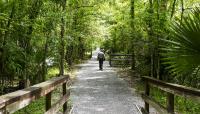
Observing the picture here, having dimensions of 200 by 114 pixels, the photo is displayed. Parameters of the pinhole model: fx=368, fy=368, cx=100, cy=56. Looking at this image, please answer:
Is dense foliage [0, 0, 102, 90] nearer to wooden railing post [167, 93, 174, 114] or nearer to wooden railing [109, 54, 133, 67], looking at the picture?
wooden railing post [167, 93, 174, 114]

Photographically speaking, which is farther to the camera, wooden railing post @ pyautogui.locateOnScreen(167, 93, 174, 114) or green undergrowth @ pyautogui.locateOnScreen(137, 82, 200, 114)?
green undergrowth @ pyautogui.locateOnScreen(137, 82, 200, 114)

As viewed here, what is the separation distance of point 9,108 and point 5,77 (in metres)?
10.6

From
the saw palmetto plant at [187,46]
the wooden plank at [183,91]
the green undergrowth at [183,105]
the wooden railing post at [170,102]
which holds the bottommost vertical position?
the green undergrowth at [183,105]

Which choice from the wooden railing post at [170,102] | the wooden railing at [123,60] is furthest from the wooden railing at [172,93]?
the wooden railing at [123,60]

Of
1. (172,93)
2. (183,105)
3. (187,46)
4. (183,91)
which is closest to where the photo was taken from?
(183,91)

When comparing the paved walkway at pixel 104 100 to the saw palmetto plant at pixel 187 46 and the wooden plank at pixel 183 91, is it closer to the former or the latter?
the wooden plank at pixel 183 91

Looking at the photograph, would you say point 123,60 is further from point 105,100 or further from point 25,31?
point 25,31

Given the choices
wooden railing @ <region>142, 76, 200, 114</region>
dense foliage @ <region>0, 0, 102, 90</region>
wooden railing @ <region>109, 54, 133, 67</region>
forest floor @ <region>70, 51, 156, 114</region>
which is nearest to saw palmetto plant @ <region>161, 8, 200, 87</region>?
wooden railing @ <region>142, 76, 200, 114</region>

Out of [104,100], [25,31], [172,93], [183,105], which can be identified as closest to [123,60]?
[104,100]

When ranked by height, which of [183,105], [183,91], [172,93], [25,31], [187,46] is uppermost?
[25,31]

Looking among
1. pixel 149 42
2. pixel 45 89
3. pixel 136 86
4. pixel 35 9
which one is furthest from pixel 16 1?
pixel 136 86

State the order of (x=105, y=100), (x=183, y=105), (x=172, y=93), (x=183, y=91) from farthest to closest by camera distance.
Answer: (x=105, y=100) → (x=183, y=105) → (x=172, y=93) → (x=183, y=91)

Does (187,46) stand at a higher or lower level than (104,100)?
higher

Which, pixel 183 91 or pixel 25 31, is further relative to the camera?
pixel 25 31
